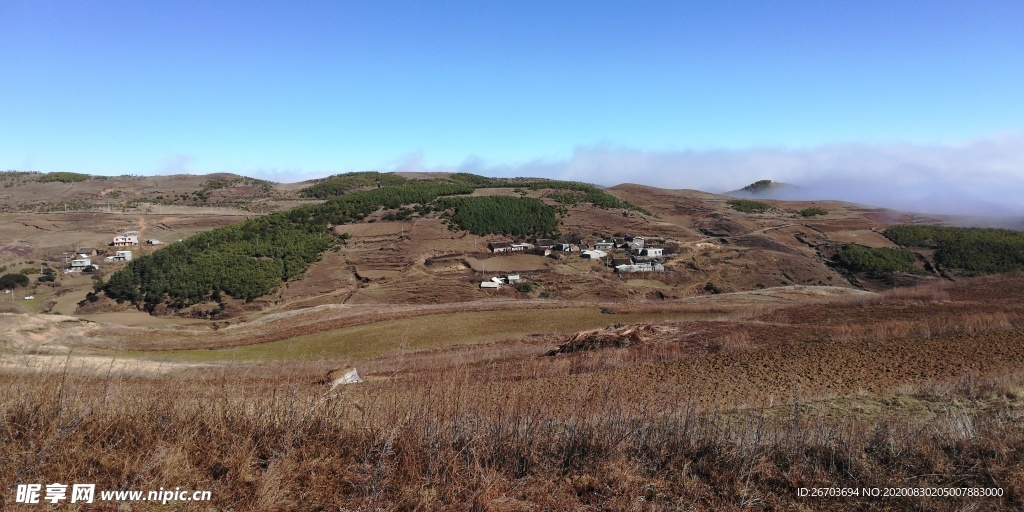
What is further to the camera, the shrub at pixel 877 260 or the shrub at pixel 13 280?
the shrub at pixel 877 260

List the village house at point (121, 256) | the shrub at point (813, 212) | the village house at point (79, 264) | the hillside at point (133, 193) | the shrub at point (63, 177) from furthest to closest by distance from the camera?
the shrub at point (63, 177), the shrub at point (813, 212), the hillside at point (133, 193), the village house at point (121, 256), the village house at point (79, 264)

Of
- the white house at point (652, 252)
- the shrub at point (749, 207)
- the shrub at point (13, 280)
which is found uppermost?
the shrub at point (749, 207)

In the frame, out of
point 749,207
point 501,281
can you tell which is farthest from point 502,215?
point 749,207

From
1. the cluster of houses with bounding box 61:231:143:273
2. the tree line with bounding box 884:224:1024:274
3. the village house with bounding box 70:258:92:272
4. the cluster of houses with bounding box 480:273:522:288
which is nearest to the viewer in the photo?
the cluster of houses with bounding box 480:273:522:288

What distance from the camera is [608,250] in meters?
51.1

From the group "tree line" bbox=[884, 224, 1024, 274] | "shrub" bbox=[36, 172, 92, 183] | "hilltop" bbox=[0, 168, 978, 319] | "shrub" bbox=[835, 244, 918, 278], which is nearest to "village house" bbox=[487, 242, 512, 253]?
"hilltop" bbox=[0, 168, 978, 319]

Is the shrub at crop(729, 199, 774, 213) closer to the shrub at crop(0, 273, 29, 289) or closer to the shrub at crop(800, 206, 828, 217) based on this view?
the shrub at crop(800, 206, 828, 217)

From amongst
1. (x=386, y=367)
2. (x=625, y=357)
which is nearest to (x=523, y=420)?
(x=625, y=357)

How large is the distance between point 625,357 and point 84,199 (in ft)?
357

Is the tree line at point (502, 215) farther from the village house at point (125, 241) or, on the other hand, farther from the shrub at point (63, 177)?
the shrub at point (63, 177)

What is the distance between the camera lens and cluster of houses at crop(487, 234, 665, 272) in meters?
46.4

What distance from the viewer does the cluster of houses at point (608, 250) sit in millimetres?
46438

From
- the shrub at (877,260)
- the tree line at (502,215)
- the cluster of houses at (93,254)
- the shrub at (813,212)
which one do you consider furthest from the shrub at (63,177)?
the shrub at (813,212)

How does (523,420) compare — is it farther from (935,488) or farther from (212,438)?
(935,488)
